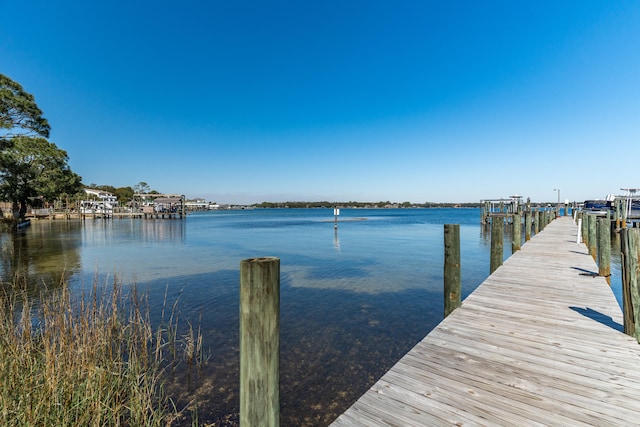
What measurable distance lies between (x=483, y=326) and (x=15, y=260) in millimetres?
19134

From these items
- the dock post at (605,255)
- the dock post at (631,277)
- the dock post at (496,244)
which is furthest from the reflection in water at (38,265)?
the dock post at (605,255)

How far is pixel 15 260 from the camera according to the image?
13.8 metres

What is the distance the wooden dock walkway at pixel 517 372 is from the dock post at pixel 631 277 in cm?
29

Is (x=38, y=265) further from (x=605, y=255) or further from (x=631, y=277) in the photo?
(x=605, y=255)

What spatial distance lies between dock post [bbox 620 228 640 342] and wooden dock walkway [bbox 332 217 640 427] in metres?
0.29

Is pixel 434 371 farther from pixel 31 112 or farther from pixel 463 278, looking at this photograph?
pixel 31 112

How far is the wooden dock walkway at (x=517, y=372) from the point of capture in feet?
8.00

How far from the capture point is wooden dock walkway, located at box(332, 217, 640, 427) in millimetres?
2438

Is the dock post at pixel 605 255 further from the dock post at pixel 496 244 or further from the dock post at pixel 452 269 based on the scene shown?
the dock post at pixel 452 269

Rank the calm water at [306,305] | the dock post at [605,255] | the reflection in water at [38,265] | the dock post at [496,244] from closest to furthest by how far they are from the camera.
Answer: the calm water at [306,305], the dock post at [605,255], the dock post at [496,244], the reflection in water at [38,265]

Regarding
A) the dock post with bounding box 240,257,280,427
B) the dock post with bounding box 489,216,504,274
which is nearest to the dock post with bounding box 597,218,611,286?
the dock post with bounding box 489,216,504,274

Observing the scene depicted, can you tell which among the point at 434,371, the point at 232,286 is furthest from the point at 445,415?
the point at 232,286

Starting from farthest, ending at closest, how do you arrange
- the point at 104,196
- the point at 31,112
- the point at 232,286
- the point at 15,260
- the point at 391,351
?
the point at 104,196, the point at 31,112, the point at 15,260, the point at 232,286, the point at 391,351

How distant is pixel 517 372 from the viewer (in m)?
3.10
